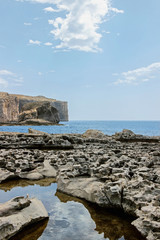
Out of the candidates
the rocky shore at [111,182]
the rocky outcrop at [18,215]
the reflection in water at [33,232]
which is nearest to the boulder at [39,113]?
the rocky shore at [111,182]

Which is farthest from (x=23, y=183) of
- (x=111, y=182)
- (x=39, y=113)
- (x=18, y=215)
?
(x=39, y=113)

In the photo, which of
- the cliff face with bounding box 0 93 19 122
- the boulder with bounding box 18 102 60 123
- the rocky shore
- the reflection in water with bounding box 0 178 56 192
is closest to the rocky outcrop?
the rocky shore

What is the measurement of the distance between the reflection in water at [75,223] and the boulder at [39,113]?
3314 inches

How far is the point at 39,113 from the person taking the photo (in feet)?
301

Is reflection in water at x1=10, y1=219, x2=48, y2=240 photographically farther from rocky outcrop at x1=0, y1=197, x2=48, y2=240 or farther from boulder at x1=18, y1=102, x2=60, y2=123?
boulder at x1=18, y1=102, x2=60, y2=123

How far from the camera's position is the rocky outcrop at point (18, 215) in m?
3.86

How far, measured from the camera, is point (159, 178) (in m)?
5.91

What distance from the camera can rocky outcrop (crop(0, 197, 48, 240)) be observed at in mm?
3862

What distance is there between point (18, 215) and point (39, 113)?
89.4 m

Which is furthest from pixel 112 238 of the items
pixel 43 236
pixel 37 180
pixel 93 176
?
pixel 37 180

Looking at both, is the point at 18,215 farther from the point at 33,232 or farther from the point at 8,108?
the point at 8,108

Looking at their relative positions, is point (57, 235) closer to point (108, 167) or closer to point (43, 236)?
point (43, 236)

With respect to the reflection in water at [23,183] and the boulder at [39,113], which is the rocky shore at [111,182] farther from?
the boulder at [39,113]

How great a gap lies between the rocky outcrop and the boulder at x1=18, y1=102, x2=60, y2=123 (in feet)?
279
